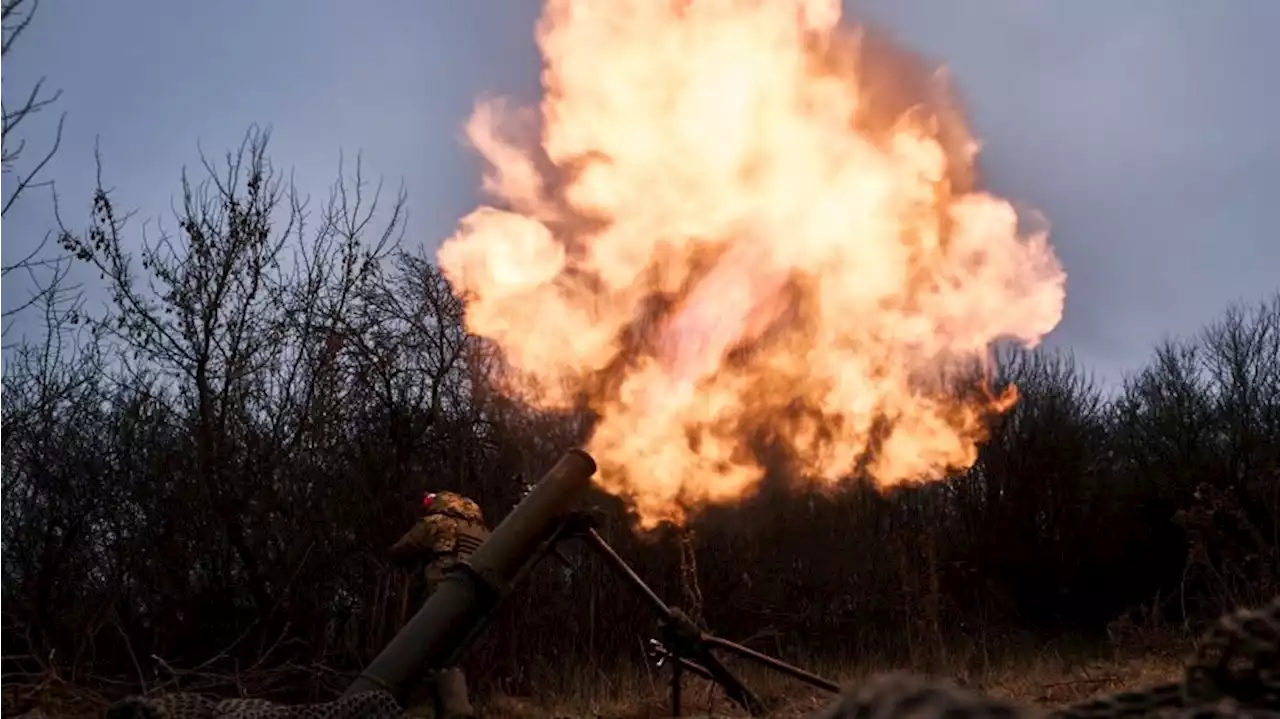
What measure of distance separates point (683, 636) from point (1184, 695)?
5.77m

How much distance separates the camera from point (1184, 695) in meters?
1.38

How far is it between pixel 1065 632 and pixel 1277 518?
9.98 metres

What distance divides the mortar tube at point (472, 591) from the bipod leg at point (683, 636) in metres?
0.26

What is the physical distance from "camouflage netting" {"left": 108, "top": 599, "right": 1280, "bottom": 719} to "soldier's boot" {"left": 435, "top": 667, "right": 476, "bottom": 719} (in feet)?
19.6

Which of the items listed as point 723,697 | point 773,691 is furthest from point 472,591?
point 773,691

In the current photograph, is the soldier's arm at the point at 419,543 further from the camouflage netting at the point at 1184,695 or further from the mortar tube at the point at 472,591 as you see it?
the camouflage netting at the point at 1184,695

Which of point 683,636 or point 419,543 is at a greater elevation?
point 419,543

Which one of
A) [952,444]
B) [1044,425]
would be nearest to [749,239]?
[952,444]

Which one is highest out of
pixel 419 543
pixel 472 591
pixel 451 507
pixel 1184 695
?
pixel 451 507

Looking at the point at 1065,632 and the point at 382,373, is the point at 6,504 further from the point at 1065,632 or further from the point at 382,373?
the point at 1065,632

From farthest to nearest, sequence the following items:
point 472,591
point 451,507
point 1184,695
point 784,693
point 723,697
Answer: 1. point 784,693
2. point 723,697
3. point 451,507
4. point 472,591
5. point 1184,695

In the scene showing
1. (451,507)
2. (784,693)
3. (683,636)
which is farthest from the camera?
(784,693)

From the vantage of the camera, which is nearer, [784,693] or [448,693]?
[448,693]

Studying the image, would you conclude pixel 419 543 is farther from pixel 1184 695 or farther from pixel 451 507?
pixel 1184 695
